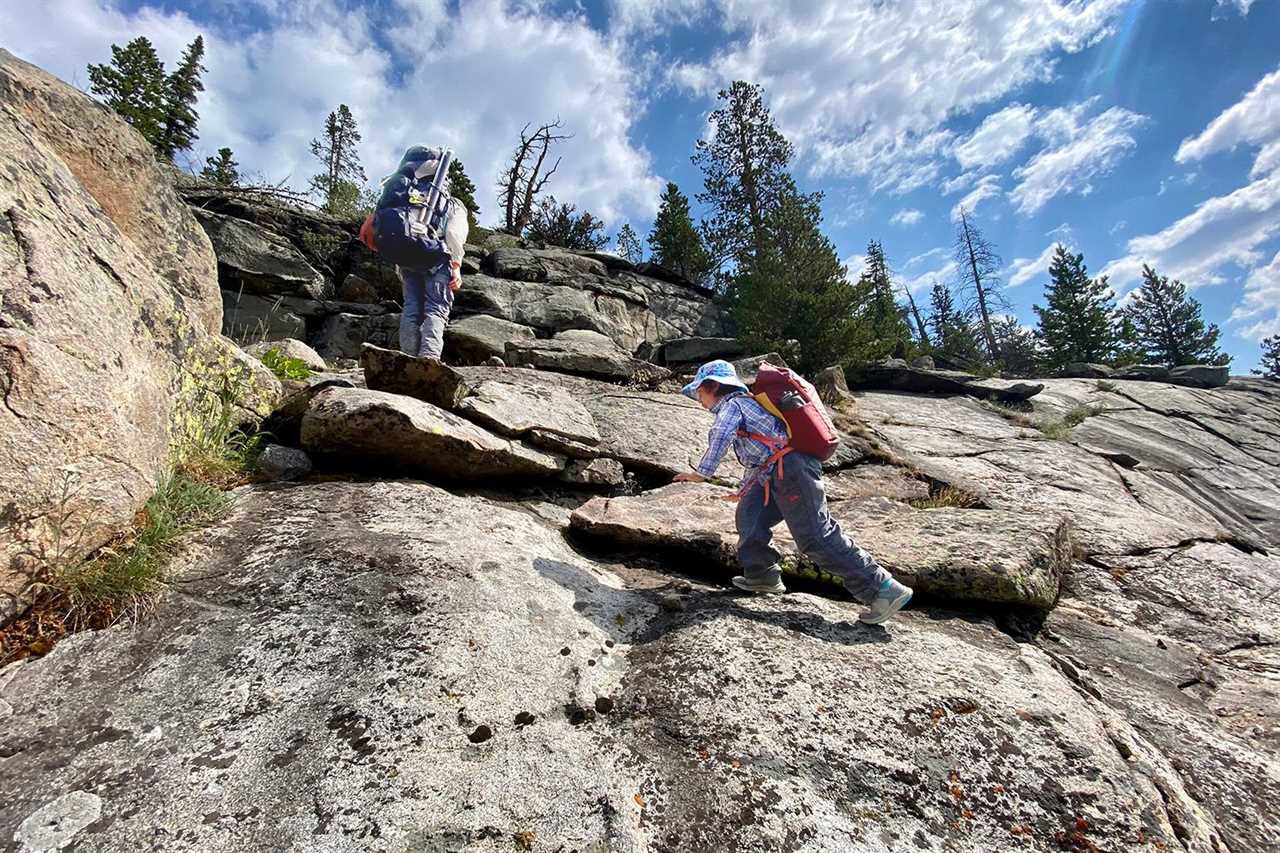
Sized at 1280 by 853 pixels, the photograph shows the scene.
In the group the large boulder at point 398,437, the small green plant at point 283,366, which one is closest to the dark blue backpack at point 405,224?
the small green plant at point 283,366

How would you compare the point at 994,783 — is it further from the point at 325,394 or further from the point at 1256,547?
the point at 1256,547

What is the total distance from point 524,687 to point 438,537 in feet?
4.91

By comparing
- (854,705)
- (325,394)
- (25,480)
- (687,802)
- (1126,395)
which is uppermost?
(1126,395)

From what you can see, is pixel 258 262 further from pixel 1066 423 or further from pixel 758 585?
pixel 1066 423

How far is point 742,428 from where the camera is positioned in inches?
156

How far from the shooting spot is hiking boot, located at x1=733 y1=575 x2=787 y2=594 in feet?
13.3

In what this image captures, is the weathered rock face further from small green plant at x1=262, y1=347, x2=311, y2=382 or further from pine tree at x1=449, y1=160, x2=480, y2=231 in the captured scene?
pine tree at x1=449, y1=160, x2=480, y2=231

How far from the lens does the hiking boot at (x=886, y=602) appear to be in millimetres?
3518

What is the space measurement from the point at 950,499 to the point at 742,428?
4.68m

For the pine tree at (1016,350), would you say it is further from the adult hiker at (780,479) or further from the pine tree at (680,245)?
the adult hiker at (780,479)

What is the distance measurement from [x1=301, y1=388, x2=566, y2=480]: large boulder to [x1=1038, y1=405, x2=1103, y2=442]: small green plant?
1113cm

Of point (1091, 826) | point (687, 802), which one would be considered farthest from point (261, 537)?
point (1091, 826)

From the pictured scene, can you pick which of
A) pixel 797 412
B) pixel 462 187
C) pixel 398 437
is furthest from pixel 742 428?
pixel 462 187

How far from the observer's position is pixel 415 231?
6.59m
